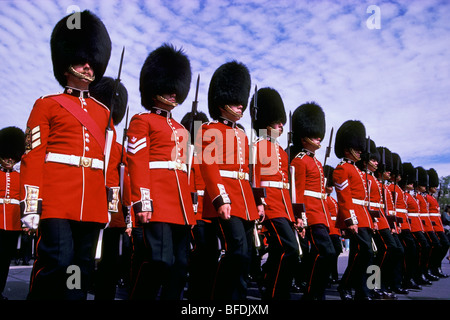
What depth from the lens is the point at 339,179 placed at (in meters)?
6.25

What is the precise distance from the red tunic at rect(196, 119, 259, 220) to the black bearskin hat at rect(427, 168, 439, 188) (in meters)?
9.50

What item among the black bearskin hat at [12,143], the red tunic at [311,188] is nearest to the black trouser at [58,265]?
the red tunic at [311,188]

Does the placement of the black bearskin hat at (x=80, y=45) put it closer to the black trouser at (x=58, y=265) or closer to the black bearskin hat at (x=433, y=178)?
the black trouser at (x=58, y=265)

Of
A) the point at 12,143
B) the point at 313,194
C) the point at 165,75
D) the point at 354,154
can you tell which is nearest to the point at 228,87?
the point at 165,75

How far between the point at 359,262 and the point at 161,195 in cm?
358

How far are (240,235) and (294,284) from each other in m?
4.61

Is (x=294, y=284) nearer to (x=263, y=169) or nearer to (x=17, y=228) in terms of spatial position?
(x=263, y=169)

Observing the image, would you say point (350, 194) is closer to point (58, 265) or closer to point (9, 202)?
point (58, 265)

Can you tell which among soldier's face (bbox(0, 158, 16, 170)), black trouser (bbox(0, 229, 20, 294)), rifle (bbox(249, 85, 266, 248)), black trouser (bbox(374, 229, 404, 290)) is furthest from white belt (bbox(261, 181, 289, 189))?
soldier's face (bbox(0, 158, 16, 170))

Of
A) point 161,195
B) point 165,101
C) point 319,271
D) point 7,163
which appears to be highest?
point 165,101

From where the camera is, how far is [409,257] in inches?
330

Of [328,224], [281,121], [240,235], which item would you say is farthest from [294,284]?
[240,235]

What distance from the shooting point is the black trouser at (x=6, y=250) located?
5750 millimetres
